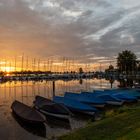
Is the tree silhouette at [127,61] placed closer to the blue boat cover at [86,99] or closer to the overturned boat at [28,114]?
the blue boat cover at [86,99]

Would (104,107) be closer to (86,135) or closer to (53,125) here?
(53,125)

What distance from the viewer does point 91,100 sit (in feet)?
140

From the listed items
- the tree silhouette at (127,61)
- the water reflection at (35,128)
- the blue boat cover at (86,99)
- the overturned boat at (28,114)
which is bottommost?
the water reflection at (35,128)

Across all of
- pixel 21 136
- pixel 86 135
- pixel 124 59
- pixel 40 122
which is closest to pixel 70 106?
pixel 40 122

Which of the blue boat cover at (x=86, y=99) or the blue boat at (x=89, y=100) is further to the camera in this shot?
the blue boat cover at (x=86, y=99)

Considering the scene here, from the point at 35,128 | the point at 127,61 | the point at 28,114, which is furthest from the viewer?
the point at 127,61

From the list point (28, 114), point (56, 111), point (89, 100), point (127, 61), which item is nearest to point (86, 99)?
point (89, 100)

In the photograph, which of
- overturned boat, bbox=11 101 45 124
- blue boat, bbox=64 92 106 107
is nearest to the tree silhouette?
blue boat, bbox=64 92 106 107

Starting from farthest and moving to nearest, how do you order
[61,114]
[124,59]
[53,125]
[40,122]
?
[124,59]
[61,114]
[53,125]
[40,122]

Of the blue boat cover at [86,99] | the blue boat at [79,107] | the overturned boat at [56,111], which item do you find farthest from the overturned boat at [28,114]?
the blue boat cover at [86,99]

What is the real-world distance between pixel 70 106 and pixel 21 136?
1287cm

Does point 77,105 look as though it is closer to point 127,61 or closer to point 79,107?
point 79,107

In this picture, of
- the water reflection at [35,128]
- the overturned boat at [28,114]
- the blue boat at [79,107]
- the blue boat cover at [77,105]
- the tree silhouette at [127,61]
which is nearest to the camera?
the water reflection at [35,128]

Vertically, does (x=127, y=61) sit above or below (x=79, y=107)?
above
